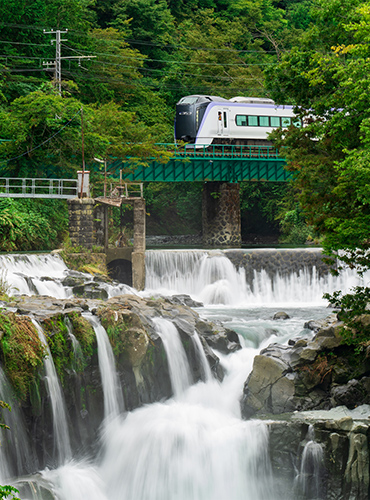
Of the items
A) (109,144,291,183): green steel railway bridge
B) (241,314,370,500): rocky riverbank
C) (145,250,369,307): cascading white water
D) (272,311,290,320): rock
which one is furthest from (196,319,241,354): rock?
(109,144,291,183): green steel railway bridge

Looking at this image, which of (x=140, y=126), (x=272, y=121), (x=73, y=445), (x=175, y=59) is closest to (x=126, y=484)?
(x=73, y=445)

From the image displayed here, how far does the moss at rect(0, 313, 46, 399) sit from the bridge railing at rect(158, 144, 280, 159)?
30119mm

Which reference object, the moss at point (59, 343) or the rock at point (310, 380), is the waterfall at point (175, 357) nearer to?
the rock at point (310, 380)

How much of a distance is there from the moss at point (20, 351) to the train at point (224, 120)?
1218 inches

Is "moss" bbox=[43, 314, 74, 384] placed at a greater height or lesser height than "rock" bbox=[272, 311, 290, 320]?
greater

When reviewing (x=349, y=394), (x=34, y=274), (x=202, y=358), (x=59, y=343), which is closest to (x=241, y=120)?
(x=34, y=274)

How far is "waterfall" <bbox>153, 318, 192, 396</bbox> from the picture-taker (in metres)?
17.1

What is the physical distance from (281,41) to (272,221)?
21.3 metres

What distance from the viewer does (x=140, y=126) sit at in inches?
1692

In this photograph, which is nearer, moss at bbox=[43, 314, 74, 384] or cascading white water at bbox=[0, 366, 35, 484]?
cascading white water at bbox=[0, 366, 35, 484]

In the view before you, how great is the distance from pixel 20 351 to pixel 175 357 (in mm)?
5244

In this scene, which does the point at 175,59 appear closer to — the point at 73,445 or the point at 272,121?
the point at 272,121

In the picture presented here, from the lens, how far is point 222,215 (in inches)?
1876

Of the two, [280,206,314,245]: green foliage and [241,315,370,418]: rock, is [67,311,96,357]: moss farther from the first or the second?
[280,206,314,245]: green foliage
